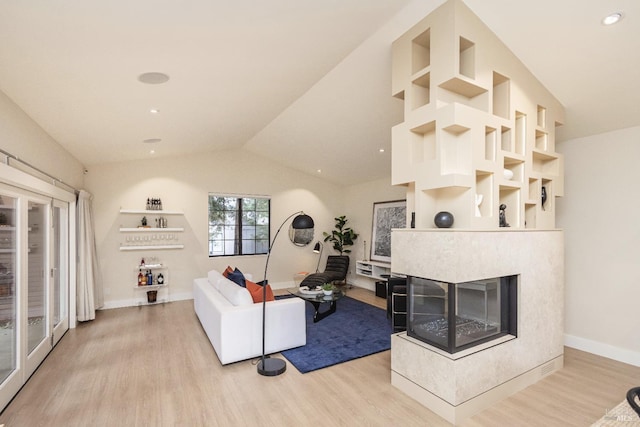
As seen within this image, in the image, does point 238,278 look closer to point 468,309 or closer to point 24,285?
point 24,285

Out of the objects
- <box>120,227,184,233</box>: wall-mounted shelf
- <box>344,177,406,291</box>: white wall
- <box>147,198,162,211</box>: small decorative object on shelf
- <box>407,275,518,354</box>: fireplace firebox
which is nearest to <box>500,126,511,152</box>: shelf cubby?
<box>407,275,518,354</box>: fireplace firebox

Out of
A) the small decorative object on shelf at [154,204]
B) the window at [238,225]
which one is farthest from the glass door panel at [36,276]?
the window at [238,225]

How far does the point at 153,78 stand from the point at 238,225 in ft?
16.1

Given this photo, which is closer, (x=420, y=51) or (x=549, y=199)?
(x=420, y=51)

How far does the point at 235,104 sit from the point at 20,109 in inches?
83.1

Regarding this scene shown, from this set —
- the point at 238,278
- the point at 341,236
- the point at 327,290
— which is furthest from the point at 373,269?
the point at 238,278

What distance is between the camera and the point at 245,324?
3.77m

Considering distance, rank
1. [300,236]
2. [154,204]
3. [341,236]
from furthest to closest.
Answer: [341,236] < [300,236] < [154,204]

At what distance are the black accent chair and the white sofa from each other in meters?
2.49

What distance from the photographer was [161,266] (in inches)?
256

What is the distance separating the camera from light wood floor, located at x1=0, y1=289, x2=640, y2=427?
2658 mm

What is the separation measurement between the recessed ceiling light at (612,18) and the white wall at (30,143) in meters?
4.84

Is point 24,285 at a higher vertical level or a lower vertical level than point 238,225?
lower

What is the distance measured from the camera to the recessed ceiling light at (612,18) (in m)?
2.49
